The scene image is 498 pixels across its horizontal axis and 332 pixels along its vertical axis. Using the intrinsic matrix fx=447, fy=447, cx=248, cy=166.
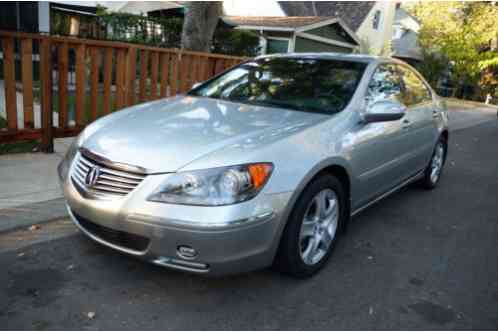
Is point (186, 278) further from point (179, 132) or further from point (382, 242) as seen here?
point (382, 242)

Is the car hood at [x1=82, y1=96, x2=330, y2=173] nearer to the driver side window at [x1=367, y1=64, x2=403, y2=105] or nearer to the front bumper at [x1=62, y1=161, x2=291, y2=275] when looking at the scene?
the front bumper at [x1=62, y1=161, x2=291, y2=275]

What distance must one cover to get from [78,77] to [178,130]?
10.2 ft

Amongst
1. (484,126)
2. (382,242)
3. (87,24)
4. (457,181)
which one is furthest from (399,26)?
(382,242)

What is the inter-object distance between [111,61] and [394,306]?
15.0ft

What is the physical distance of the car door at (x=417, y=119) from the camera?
→ 449 cm

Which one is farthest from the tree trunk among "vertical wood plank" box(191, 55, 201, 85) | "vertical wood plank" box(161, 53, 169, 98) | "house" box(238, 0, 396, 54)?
"house" box(238, 0, 396, 54)

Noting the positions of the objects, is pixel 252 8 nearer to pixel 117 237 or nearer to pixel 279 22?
pixel 279 22

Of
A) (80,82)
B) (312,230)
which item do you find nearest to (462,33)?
(80,82)

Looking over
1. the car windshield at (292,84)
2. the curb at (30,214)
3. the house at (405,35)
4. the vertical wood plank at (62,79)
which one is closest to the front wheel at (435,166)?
the car windshield at (292,84)

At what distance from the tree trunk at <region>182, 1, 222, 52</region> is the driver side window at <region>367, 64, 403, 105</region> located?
480cm

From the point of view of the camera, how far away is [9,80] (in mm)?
4949

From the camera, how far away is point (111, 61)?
5793 mm

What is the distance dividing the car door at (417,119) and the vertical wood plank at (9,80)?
4.16m

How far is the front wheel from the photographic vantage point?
216 inches
